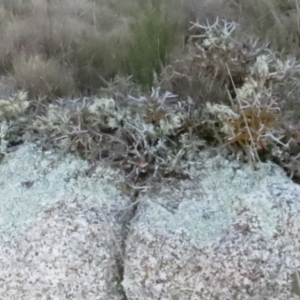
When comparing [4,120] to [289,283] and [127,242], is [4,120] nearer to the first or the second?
[127,242]

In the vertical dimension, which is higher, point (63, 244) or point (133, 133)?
point (133, 133)

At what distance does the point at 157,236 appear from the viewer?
1192 millimetres

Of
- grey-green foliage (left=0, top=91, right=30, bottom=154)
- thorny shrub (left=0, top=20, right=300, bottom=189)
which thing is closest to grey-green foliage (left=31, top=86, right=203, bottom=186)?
thorny shrub (left=0, top=20, right=300, bottom=189)

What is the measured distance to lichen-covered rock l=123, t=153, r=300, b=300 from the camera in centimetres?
116

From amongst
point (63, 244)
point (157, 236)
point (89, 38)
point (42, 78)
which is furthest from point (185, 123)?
point (89, 38)

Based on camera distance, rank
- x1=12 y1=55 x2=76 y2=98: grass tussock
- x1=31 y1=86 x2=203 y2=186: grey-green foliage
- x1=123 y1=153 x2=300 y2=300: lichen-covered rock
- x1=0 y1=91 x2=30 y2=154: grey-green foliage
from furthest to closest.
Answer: x1=12 y1=55 x2=76 y2=98: grass tussock, x1=0 y1=91 x2=30 y2=154: grey-green foliage, x1=31 y1=86 x2=203 y2=186: grey-green foliage, x1=123 y1=153 x2=300 y2=300: lichen-covered rock

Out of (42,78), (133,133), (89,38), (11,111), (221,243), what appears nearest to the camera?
(221,243)

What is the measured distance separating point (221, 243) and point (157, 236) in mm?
138

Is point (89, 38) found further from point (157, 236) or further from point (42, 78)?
point (157, 236)

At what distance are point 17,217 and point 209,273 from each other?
0.45 metres

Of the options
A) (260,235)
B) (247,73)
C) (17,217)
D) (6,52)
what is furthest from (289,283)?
(6,52)

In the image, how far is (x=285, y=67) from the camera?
1.33 metres

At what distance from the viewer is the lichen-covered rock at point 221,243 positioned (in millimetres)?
1162

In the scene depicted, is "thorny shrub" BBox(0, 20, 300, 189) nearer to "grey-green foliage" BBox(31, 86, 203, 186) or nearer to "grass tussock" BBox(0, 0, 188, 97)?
"grey-green foliage" BBox(31, 86, 203, 186)
